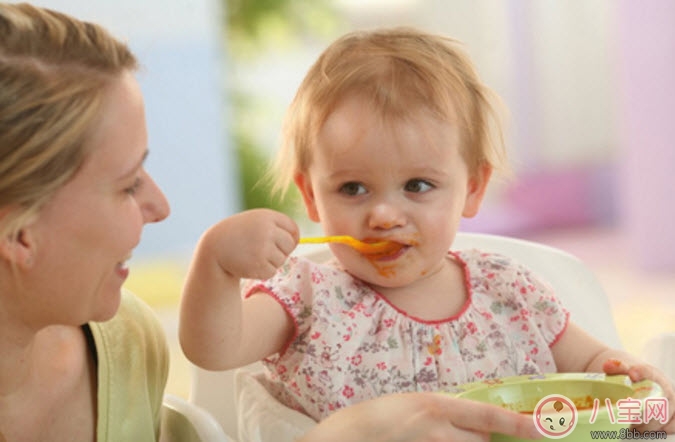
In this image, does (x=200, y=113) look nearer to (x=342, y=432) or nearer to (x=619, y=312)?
(x=619, y=312)

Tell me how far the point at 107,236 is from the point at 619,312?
7.44 ft

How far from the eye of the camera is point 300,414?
1.09 m

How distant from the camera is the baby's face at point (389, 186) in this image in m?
1.07

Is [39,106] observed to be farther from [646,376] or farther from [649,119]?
[649,119]

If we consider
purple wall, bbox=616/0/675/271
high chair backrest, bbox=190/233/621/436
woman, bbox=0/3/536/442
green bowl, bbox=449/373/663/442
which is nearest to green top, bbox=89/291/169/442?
woman, bbox=0/3/536/442

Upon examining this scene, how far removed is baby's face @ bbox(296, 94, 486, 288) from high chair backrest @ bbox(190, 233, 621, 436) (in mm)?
205

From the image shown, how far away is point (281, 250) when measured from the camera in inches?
37.6

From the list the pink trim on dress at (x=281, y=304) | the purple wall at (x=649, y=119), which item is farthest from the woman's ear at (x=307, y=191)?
the purple wall at (x=649, y=119)

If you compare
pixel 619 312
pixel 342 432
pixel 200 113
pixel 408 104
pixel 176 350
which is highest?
pixel 408 104

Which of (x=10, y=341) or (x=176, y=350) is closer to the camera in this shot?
(x=10, y=341)

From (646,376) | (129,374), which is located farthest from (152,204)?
(646,376)

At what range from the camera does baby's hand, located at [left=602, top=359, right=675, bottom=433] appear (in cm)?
102

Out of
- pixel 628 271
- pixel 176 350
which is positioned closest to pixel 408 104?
pixel 176 350

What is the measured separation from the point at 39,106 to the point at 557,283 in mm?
776
